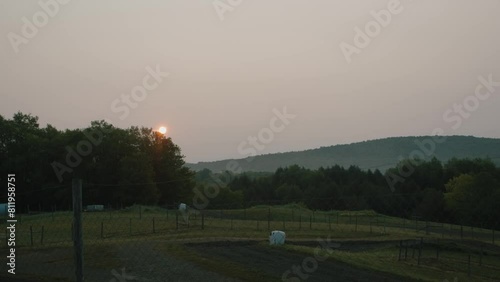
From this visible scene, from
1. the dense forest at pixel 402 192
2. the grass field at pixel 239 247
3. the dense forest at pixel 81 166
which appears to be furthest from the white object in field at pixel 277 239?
the dense forest at pixel 402 192

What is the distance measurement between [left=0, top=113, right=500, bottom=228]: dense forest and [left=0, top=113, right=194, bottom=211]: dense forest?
0.50 feet

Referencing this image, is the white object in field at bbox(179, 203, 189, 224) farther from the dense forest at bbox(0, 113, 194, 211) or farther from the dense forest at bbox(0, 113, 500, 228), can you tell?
the dense forest at bbox(0, 113, 194, 211)

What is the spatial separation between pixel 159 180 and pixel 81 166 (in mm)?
19366

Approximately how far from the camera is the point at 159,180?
107750 mm

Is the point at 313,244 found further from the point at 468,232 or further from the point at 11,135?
the point at 11,135

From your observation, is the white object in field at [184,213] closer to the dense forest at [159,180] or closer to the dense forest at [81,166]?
the dense forest at [159,180]

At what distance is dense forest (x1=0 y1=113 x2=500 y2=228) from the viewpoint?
9019 cm

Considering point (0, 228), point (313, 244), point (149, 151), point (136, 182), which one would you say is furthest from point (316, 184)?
point (0, 228)

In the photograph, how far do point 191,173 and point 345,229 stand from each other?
164ft

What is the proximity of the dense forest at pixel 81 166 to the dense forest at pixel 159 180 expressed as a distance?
0.15m

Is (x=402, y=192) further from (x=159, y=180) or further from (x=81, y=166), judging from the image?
(x=81, y=166)

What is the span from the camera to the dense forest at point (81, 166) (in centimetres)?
8869

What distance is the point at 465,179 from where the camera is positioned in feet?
364

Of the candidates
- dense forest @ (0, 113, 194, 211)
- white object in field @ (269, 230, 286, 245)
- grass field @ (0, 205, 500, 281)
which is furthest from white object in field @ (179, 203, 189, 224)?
white object in field @ (269, 230, 286, 245)
